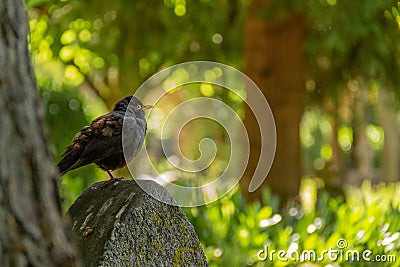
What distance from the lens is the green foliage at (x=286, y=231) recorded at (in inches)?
161

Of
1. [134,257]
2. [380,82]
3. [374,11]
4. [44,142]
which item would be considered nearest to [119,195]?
[134,257]

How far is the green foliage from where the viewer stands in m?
4.10

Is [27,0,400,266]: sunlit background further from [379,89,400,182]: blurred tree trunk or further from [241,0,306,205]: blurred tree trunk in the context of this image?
[379,89,400,182]: blurred tree trunk

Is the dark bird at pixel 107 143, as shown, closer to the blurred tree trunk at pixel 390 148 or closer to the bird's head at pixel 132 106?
the bird's head at pixel 132 106

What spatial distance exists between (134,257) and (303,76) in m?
4.62

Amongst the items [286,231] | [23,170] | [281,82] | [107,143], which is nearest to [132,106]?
[107,143]

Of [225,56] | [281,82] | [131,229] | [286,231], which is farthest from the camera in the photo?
[225,56]

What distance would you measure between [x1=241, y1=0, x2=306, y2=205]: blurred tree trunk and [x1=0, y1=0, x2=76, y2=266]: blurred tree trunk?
5095 mm

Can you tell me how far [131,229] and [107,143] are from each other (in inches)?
12.9

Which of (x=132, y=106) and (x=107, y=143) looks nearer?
(x=107, y=143)

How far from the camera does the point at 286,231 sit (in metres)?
4.36

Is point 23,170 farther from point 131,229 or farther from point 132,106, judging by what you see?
point 132,106

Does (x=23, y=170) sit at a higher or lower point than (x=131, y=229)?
higher

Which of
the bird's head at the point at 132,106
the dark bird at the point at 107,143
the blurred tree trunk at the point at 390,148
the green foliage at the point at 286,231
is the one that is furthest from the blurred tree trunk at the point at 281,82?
the blurred tree trunk at the point at 390,148
